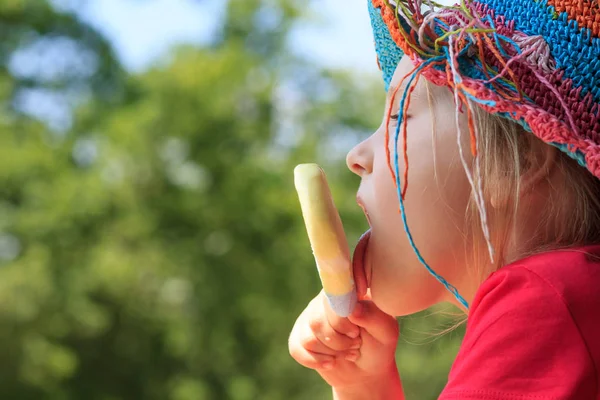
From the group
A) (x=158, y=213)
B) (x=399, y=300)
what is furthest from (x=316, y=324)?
(x=158, y=213)

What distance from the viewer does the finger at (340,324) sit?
90cm

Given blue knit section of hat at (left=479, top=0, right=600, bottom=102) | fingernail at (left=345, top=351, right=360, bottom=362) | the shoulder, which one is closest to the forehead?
blue knit section of hat at (left=479, top=0, right=600, bottom=102)

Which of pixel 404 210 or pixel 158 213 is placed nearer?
pixel 404 210

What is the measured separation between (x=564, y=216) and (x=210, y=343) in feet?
19.2

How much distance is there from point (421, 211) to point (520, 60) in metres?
0.18

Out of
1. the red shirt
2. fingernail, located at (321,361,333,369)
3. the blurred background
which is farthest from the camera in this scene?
the blurred background

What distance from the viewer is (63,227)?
20.4 feet

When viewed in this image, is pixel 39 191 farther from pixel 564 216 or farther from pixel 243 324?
pixel 564 216

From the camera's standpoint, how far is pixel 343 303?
0.85 m

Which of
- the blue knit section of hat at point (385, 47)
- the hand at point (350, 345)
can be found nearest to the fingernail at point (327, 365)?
the hand at point (350, 345)

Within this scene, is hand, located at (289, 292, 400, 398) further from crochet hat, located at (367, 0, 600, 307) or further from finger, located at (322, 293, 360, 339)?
crochet hat, located at (367, 0, 600, 307)

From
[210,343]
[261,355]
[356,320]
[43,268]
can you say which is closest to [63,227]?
[43,268]

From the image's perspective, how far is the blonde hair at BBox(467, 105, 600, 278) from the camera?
0.76 m

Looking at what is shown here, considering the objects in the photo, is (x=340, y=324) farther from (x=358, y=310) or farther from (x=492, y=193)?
(x=492, y=193)
